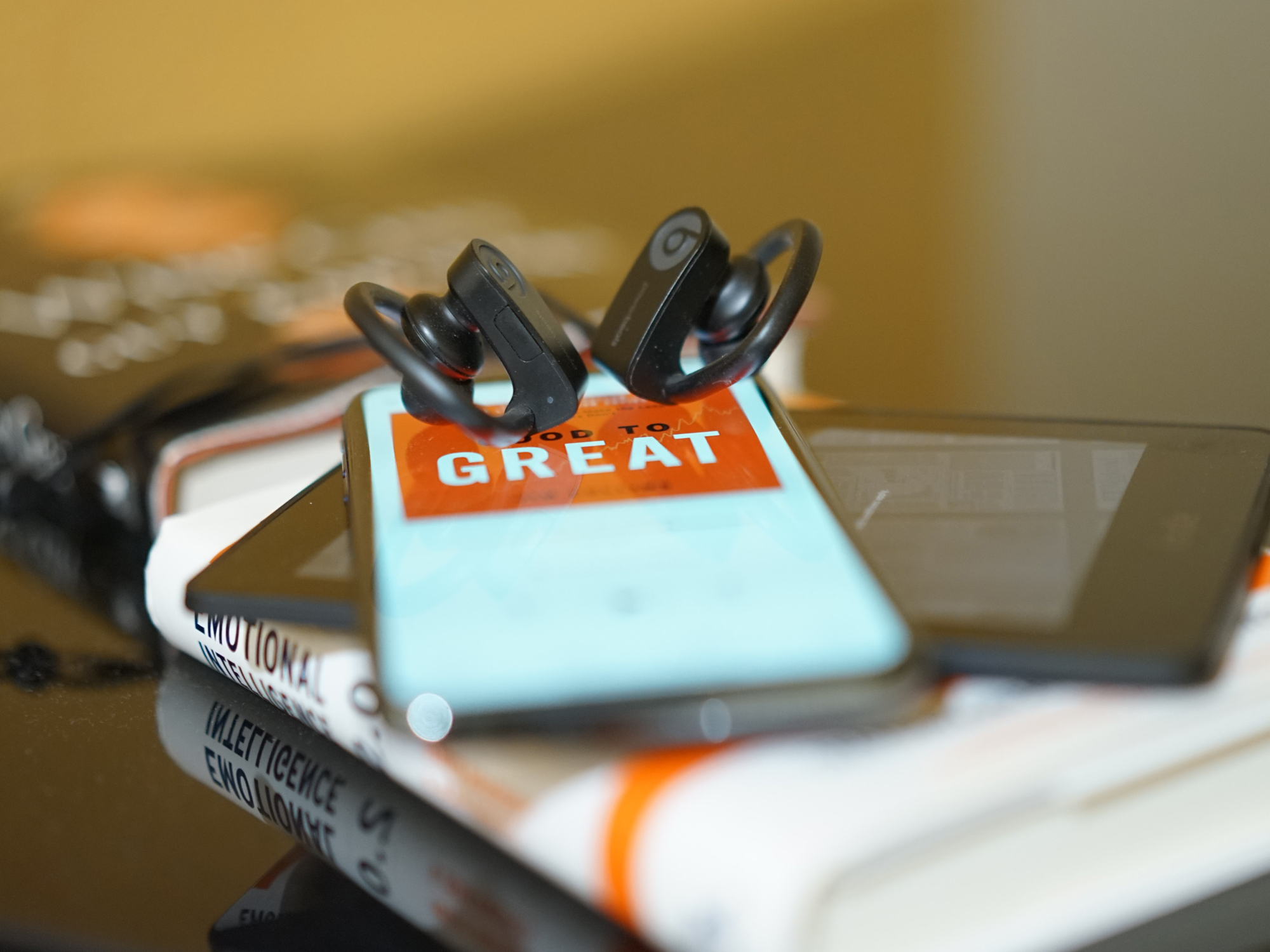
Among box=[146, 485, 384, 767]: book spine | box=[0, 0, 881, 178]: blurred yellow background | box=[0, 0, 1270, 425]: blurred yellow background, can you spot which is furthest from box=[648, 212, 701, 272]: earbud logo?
box=[0, 0, 881, 178]: blurred yellow background

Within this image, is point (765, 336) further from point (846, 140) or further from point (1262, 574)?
point (846, 140)

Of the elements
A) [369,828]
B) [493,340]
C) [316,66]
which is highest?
[316,66]

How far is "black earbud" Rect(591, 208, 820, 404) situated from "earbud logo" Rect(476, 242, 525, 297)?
0.04 metres

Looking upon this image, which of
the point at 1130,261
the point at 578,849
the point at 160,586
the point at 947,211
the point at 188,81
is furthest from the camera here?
the point at 188,81

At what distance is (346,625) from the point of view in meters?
0.30

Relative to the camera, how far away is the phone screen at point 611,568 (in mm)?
255

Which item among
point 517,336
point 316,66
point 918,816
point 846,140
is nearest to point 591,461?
point 517,336

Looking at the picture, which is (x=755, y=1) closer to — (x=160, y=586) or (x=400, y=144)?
(x=400, y=144)

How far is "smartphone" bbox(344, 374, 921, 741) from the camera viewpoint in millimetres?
250

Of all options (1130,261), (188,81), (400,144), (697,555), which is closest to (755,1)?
(400,144)

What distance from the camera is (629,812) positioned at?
0.78 ft

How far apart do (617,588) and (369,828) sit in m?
0.09

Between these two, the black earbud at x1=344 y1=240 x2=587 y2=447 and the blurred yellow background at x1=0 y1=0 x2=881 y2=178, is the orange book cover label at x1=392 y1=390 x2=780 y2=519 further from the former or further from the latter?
the blurred yellow background at x1=0 y1=0 x2=881 y2=178

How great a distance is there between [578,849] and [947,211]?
933 mm
